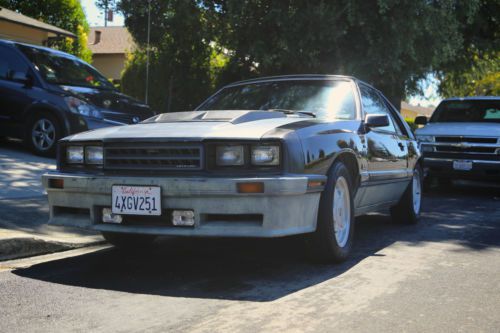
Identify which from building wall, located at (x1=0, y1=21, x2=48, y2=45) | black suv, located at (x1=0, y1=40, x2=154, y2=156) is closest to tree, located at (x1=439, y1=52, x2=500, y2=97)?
black suv, located at (x1=0, y1=40, x2=154, y2=156)

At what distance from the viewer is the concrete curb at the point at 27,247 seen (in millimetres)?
4887

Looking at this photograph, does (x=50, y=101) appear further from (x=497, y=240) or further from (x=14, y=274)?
(x=497, y=240)

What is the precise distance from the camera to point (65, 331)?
319 cm

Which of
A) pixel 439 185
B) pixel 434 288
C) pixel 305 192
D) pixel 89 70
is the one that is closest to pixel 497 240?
pixel 434 288

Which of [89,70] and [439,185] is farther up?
[89,70]

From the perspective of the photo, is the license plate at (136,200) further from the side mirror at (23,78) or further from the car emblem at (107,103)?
the side mirror at (23,78)

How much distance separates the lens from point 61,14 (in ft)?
94.8

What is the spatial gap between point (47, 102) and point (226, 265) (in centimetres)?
618

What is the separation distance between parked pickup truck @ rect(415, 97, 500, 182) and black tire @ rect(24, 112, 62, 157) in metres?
5.77

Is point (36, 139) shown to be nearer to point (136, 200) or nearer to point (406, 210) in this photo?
point (406, 210)

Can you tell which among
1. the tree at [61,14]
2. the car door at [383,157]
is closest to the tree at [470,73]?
the car door at [383,157]

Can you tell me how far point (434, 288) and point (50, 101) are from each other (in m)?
7.35

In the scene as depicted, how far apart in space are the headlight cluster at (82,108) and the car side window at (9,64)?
41.0 inches

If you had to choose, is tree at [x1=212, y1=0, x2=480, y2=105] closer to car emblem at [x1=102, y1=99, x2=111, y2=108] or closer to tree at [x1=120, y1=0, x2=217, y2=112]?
tree at [x1=120, y1=0, x2=217, y2=112]
